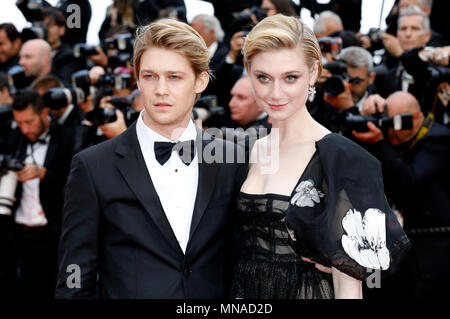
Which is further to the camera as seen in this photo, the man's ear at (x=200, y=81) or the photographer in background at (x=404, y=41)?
the photographer in background at (x=404, y=41)

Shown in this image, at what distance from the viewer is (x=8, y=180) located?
15.1 ft

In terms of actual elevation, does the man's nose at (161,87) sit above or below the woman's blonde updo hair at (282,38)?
below

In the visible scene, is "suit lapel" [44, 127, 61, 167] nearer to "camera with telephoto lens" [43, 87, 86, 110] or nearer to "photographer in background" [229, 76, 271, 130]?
"camera with telephoto lens" [43, 87, 86, 110]

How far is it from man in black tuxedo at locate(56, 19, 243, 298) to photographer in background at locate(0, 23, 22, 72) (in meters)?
4.03

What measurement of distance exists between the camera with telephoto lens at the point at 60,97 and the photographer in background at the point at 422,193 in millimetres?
2056

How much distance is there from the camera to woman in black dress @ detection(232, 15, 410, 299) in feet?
7.43

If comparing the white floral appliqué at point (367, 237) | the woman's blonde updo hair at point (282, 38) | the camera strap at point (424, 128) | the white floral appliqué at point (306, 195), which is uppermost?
the camera strap at point (424, 128)

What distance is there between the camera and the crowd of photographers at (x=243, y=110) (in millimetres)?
4020

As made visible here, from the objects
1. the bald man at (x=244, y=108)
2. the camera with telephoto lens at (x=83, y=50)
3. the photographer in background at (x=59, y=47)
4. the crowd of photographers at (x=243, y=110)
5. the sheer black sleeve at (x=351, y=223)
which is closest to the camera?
the sheer black sleeve at (x=351, y=223)

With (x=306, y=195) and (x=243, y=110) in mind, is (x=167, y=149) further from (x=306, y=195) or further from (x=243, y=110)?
(x=243, y=110)

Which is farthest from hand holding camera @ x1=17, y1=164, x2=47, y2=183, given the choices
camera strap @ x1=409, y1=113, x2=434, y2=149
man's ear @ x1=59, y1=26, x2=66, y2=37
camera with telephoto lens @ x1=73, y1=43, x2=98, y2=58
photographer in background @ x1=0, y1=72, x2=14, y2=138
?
camera strap @ x1=409, y1=113, x2=434, y2=149

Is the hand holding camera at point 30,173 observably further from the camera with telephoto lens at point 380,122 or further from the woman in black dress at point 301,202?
the woman in black dress at point 301,202

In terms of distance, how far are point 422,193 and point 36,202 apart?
8.75 ft

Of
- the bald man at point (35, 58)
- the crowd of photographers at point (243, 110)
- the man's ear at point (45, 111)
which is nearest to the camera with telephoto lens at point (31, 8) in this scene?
the crowd of photographers at point (243, 110)
